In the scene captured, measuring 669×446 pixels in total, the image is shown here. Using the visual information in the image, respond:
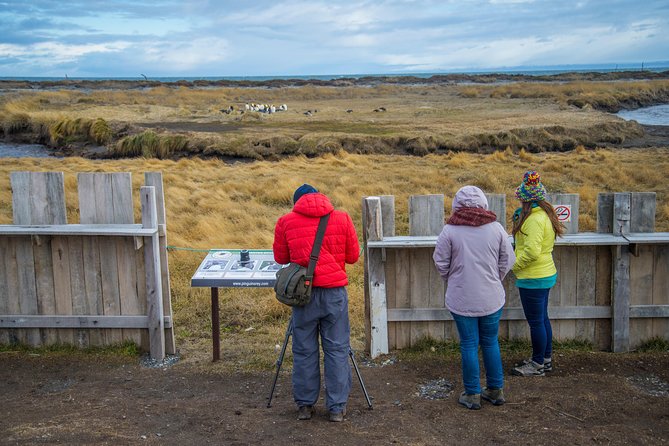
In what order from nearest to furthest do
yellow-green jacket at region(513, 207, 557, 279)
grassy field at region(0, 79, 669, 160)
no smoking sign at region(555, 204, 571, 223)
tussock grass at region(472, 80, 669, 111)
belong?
yellow-green jacket at region(513, 207, 557, 279), no smoking sign at region(555, 204, 571, 223), grassy field at region(0, 79, 669, 160), tussock grass at region(472, 80, 669, 111)

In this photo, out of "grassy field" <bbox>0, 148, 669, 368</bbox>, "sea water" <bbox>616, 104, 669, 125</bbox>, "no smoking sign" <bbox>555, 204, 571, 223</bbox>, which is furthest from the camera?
"sea water" <bbox>616, 104, 669, 125</bbox>

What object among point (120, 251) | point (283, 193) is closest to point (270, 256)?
point (120, 251)

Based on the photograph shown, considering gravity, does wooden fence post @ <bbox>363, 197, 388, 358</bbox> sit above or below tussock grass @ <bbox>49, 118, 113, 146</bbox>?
below

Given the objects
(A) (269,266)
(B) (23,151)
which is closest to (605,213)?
(A) (269,266)

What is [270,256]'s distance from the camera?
620cm

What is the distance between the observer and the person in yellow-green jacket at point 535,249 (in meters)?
5.26

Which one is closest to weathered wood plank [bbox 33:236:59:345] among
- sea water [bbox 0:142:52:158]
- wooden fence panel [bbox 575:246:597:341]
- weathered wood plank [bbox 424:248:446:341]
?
weathered wood plank [bbox 424:248:446:341]

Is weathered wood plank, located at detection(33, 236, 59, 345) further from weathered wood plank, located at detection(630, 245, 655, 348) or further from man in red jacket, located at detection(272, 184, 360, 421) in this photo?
weathered wood plank, located at detection(630, 245, 655, 348)

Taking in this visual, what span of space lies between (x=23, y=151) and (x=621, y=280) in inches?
1116

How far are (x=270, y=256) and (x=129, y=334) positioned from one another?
1.45m

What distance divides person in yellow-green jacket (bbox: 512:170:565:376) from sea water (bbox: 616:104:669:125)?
3458 centimetres

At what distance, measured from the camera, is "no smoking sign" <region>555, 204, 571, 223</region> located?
19.3 feet

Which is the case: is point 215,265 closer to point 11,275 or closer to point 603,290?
point 11,275

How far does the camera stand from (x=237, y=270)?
5973 millimetres
